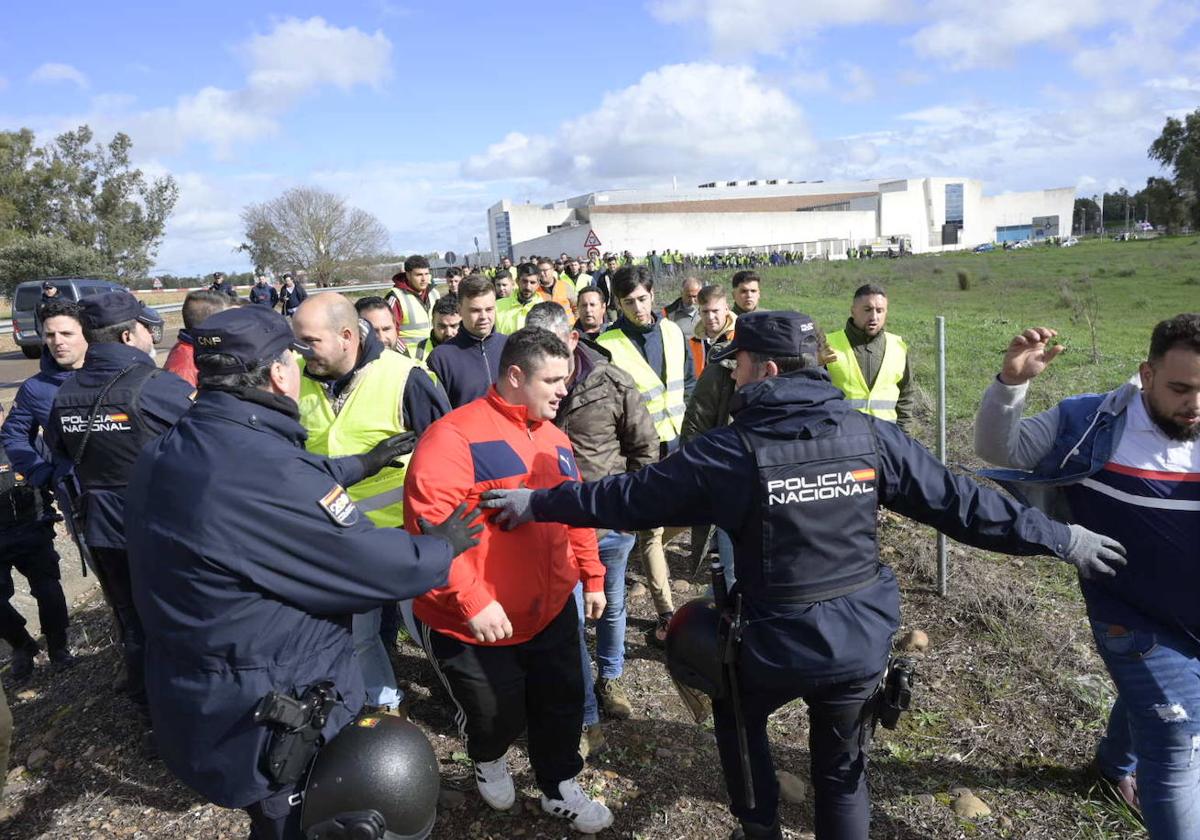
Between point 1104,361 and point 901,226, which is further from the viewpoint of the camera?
point 901,226

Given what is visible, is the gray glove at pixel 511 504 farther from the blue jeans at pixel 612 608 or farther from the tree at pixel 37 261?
the tree at pixel 37 261

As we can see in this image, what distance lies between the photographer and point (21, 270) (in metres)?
32.4

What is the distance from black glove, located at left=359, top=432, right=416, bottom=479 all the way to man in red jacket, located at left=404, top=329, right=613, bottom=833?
46 cm

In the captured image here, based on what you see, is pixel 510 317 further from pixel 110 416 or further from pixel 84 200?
pixel 84 200

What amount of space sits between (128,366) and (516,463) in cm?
219

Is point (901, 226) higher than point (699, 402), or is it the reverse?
point (901, 226)

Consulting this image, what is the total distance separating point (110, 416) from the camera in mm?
3643

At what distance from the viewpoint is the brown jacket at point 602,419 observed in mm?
3891

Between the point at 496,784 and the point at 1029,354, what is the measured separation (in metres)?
2.62

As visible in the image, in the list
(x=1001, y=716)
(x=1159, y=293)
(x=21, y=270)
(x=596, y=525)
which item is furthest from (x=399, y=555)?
(x=21, y=270)

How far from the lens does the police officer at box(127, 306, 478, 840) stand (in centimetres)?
201

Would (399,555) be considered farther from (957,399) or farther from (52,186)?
(52,186)

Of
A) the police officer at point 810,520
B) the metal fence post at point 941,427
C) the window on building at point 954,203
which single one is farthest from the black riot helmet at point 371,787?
the window on building at point 954,203

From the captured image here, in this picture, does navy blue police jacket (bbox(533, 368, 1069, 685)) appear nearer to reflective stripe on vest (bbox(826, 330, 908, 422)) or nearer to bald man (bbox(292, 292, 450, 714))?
bald man (bbox(292, 292, 450, 714))
